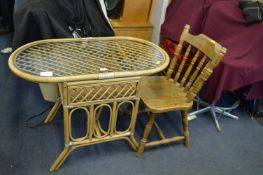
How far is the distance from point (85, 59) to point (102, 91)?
199 millimetres

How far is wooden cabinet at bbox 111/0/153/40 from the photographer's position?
2.42 meters

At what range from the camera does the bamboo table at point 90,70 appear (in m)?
1.17

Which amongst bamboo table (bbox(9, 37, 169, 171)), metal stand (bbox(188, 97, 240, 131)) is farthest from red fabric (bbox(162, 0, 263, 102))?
bamboo table (bbox(9, 37, 169, 171))

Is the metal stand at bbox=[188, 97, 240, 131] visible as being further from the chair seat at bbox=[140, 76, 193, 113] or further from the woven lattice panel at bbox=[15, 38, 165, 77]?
the woven lattice panel at bbox=[15, 38, 165, 77]

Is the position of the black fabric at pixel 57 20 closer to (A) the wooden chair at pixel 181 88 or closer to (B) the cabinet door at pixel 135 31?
(B) the cabinet door at pixel 135 31

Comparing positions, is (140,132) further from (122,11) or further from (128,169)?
(122,11)

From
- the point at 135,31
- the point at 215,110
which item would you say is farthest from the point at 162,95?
the point at 135,31

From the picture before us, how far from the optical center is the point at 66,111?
127 cm

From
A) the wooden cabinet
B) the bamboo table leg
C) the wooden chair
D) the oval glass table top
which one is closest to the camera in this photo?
the oval glass table top

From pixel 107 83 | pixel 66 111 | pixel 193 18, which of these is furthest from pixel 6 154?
pixel 193 18

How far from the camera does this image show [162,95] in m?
1.60

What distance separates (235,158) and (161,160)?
0.56 m

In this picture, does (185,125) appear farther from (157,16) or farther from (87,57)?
(157,16)

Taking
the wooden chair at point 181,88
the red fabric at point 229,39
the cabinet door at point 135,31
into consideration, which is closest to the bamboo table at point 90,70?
the wooden chair at point 181,88
